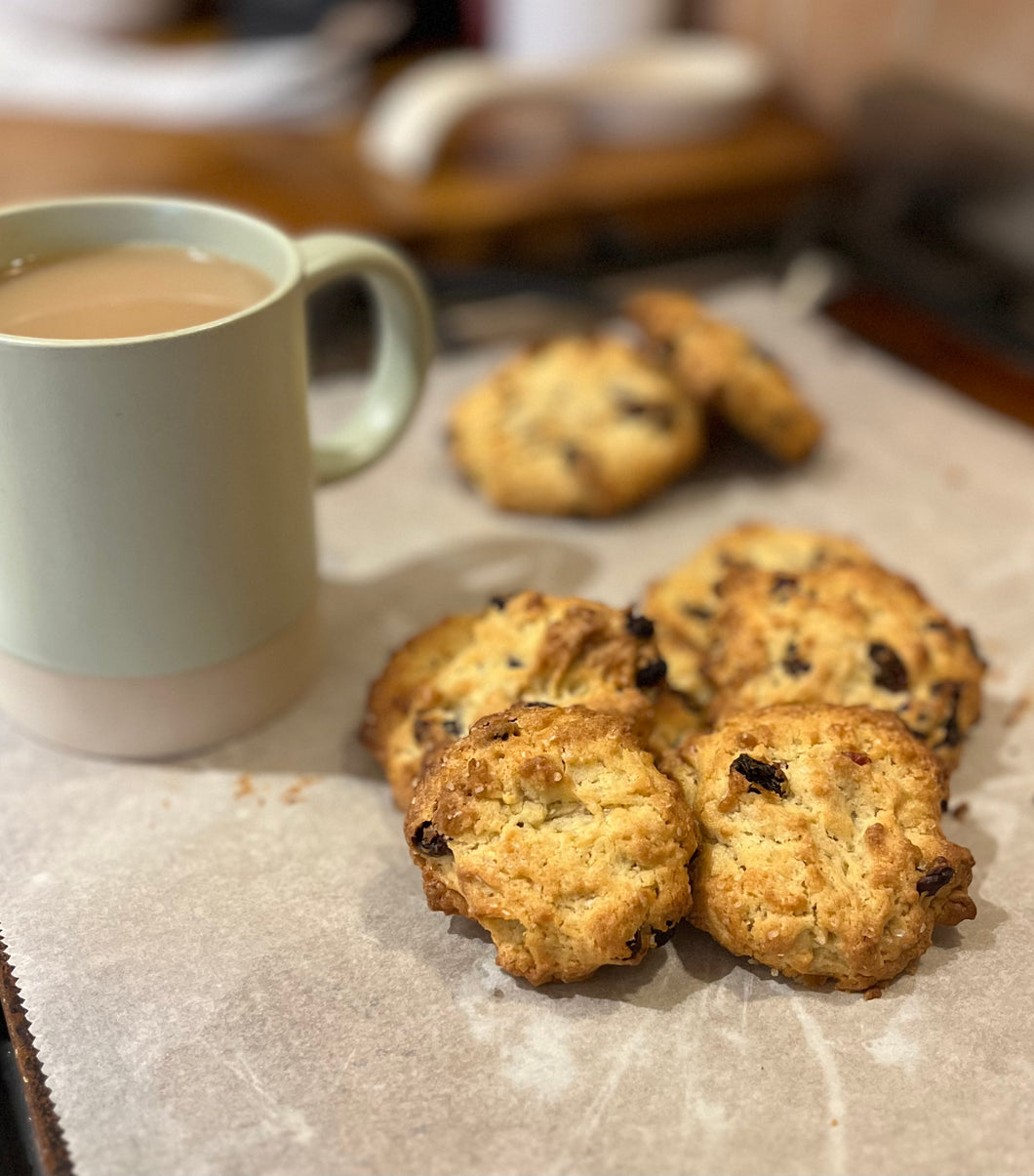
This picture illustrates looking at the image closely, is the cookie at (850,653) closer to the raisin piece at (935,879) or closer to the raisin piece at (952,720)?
the raisin piece at (952,720)

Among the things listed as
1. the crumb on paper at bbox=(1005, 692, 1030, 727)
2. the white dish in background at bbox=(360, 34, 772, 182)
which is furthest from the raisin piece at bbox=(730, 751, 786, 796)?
the white dish in background at bbox=(360, 34, 772, 182)

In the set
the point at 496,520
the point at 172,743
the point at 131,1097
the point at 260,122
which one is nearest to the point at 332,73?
the point at 260,122

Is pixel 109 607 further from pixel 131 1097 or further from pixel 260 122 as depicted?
pixel 260 122

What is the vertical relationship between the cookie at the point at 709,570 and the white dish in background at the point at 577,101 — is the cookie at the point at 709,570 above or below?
below

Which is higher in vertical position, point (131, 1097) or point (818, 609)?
point (818, 609)

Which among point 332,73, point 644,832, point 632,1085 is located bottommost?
point 632,1085

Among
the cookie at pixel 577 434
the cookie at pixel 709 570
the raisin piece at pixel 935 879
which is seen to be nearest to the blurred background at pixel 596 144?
the cookie at pixel 577 434

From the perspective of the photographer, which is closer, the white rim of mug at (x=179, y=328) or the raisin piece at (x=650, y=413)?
the white rim of mug at (x=179, y=328)
